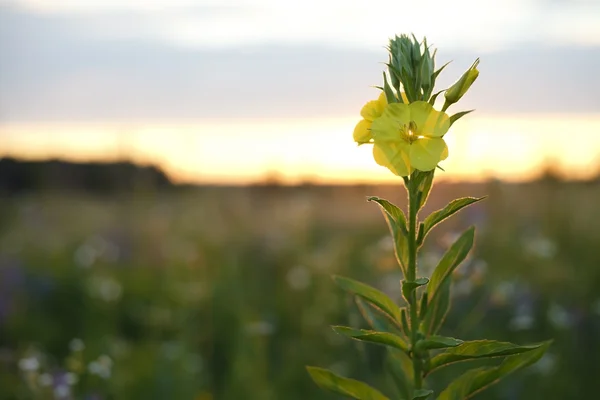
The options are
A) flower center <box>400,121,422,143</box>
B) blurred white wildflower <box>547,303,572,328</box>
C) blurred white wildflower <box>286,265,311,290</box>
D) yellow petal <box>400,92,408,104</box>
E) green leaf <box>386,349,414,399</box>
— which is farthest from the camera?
blurred white wildflower <box>286,265,311,290</box>

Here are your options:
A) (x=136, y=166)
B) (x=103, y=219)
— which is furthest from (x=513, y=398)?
(x=103, y=219)

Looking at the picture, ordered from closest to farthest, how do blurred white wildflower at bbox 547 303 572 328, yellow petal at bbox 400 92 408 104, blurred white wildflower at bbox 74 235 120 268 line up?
yellow petal at bbox 400 92 408 104
blurred white wildflower at bbox 547 303 572 328
blurred white wildflower at bbox 74 235 120 268

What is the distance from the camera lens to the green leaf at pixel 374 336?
115 centimetres

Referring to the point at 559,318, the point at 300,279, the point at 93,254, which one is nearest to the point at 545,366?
the point at 559,318

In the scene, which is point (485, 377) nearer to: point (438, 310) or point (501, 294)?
point (438, 310)

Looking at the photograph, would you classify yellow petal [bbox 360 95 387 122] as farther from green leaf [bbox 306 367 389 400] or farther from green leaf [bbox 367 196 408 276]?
green leaf [bbox 306 367 389 400]

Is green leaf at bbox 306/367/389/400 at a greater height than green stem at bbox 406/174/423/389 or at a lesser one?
lesser

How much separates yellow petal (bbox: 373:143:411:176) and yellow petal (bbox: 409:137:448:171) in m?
0.01

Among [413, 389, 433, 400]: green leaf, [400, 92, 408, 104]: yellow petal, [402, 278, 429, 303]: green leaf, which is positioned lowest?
[413, 389, 433, 400]: green leaf

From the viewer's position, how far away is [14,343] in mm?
3941

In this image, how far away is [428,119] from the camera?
3.66 feet

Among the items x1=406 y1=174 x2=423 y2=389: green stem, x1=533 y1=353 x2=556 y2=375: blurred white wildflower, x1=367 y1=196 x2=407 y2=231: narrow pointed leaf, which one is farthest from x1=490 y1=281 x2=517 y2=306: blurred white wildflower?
x1=367 y1=196 x2=407 y2=231: narrow pointed leaf

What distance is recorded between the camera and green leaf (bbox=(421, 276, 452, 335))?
1271mm

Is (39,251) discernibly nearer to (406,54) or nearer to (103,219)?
(103,219)
